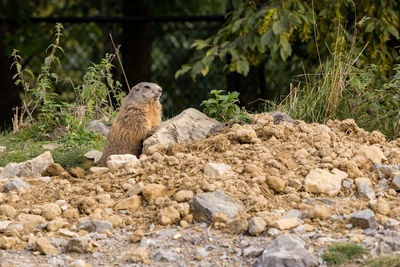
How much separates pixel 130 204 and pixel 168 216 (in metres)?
0.37

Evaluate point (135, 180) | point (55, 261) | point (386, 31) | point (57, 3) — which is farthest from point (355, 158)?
point (57, 3)

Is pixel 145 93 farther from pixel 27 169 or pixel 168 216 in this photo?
pixel 168 216

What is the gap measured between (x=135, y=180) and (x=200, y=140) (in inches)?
34.6

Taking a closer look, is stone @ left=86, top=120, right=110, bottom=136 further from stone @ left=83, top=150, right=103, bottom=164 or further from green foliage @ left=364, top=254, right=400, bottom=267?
green foliage @ left=364, top=254, right=400, bottom=267

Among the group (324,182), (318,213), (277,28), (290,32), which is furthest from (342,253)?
(290,32)

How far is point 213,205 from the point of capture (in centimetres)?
382

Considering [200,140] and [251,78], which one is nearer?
[200,140]

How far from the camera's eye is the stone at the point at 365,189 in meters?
4.14

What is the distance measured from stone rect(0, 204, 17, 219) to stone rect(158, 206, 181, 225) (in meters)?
0.98

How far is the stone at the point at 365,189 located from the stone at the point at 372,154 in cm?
38

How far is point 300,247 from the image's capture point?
3.26 metres

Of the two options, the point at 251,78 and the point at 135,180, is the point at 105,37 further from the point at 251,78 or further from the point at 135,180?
the point at 135,180

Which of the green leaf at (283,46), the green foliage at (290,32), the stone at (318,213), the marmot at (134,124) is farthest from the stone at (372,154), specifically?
the green leaf at (283,46)

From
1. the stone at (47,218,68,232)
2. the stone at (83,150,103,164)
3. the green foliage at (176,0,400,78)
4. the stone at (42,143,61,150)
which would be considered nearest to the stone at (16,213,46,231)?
the stone at (47,218,68,232)
